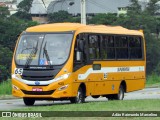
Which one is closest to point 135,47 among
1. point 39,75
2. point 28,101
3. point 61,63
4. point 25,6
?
point 28,101

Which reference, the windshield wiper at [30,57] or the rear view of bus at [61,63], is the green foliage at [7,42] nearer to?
the rear view of bus at [61,63]

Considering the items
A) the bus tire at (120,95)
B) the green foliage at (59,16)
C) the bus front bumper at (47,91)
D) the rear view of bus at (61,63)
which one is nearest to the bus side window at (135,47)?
the bus tire at (120,95)

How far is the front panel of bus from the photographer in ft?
75.1

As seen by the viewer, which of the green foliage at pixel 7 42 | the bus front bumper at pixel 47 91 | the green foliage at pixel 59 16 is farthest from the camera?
the green foliage at pixel 59 16

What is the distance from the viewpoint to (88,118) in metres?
14.7

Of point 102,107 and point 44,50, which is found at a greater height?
point 44,50

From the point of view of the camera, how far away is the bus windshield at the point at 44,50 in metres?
23.2

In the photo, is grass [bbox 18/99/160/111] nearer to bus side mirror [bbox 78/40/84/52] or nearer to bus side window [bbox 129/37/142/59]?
bus side mirror [bbox 78/40/84/52]

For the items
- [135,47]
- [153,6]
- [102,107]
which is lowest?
[102,107]

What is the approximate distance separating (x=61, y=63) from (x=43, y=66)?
2.14 ft

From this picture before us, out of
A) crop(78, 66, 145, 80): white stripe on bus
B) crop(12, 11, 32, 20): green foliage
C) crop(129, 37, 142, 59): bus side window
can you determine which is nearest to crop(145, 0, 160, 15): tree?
crop(12, 11, 32, 20): green foliage

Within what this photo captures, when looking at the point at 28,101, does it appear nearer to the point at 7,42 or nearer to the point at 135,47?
the point at 135,47

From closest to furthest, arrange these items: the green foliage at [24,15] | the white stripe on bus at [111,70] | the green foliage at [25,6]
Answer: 1. the white stripe on bus at [111,70]
2. the green foliage at [24,15]
3. the green foliage at [25,6]

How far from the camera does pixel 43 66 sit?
23.1 metres
